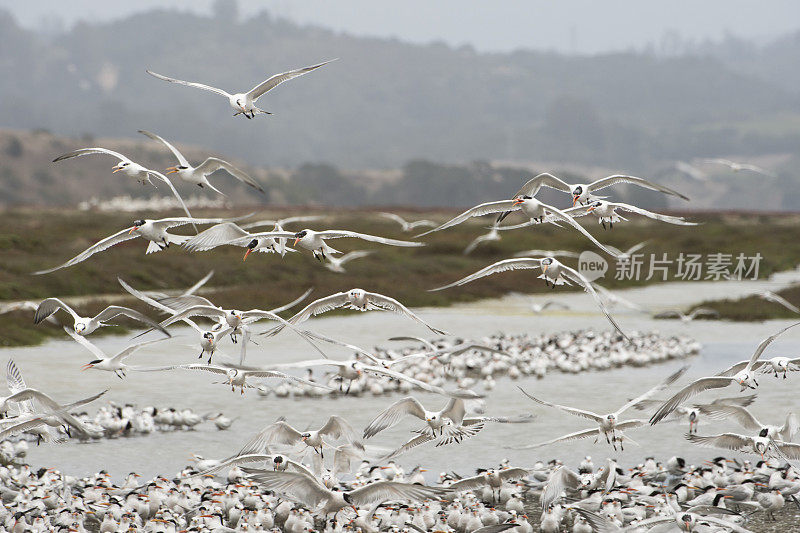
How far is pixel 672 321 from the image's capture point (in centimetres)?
3206

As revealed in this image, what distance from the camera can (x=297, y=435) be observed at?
1165cm

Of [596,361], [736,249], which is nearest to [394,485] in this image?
[596,361]

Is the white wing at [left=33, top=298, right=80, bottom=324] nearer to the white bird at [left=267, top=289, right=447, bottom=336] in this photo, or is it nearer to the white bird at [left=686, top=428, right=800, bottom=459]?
the white bird at [left=267, top=289, right=447, bottom=336]

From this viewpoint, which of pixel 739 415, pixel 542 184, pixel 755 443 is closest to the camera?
pixel 755 443

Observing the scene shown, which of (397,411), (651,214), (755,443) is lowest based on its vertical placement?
(755,443)

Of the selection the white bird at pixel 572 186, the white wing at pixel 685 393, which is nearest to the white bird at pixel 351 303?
the white bird at pixel 572 186

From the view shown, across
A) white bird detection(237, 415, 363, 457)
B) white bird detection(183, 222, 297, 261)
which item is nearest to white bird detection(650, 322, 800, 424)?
white bird detection(237, 415, 363, 457)

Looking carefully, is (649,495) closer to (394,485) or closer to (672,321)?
(394,485)

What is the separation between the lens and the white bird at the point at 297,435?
11.5 m

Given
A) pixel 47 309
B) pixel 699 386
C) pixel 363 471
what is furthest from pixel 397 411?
pixel 47 309

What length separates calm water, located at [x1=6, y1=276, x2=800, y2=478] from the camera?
15336mm

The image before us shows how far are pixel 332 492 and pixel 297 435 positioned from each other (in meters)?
1.04

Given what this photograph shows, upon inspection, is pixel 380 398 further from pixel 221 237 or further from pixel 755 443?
pixel 755 443

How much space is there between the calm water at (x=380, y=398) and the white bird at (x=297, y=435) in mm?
3225
